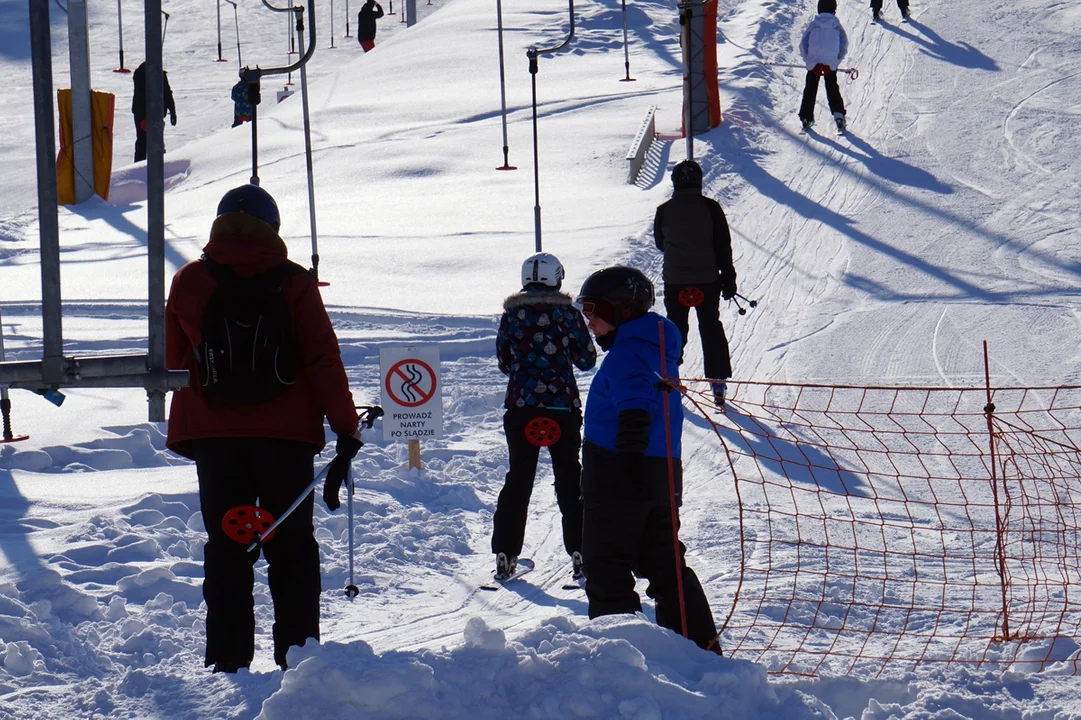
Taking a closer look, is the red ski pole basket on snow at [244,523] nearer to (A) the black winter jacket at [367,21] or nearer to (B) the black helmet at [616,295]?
(B) the black helmet at [616,295]

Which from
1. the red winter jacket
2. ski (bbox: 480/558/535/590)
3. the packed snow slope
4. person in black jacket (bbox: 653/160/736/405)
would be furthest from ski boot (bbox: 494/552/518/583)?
person in black jacket (bbox: 653/160/736/405)

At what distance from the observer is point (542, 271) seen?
575 centimetres

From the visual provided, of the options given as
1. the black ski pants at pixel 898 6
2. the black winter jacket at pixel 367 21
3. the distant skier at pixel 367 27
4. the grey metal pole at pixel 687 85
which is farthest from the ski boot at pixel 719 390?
the distant skier at pixel 367 27

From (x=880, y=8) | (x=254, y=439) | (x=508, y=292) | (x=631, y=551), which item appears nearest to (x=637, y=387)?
(x=631, y=551)

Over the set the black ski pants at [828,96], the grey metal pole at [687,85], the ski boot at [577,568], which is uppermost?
the black ski pants at [828,96]

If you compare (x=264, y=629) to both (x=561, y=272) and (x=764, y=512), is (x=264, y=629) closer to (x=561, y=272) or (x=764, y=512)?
(x=561, y=272)

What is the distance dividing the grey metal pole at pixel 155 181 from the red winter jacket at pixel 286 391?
198 cm

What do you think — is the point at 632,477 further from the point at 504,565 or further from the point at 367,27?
the point at 367,27

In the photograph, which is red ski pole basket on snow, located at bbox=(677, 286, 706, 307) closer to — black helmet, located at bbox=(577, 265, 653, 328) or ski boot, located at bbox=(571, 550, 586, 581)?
ski boot, located at bbox=(571, 550, 586, 581)

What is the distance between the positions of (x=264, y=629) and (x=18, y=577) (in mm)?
1050

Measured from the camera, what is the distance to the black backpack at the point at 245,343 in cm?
402

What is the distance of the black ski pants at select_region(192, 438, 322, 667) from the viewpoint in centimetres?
412

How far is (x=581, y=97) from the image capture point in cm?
2055

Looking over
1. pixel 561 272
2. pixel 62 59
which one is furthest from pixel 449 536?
pixel 62 59
